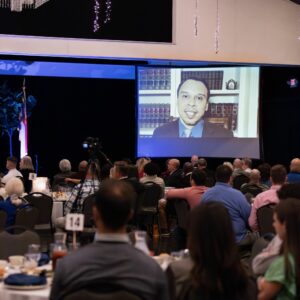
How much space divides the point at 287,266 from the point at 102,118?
13409 mm

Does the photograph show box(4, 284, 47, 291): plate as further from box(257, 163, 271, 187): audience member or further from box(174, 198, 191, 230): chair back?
box(257, 163, 271, 187): audience member

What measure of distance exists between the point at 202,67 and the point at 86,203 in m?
7.20

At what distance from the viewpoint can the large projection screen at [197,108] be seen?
1434 cm

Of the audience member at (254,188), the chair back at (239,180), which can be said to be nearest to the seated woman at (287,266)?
the audience member at (254,188)

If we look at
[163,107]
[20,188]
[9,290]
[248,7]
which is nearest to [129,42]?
[163,107]

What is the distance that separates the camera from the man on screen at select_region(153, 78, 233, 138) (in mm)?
14273

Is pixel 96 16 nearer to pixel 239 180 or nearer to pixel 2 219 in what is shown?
pixel 239 180

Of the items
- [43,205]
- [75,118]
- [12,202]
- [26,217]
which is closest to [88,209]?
[43,205]

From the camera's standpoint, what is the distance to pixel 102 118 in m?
16.3

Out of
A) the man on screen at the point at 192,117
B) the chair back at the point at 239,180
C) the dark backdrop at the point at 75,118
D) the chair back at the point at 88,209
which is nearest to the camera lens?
the chair back at the point at 88,209

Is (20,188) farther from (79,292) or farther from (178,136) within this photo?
(178,136)

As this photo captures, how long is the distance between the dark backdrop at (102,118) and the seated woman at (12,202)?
8.62m

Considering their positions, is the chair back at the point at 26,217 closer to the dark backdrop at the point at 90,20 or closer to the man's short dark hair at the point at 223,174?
the man's short dark hair at the point at 223,174

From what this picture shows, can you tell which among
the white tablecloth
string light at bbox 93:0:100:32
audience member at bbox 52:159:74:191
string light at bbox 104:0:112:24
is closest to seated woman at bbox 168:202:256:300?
the white tablecloth
